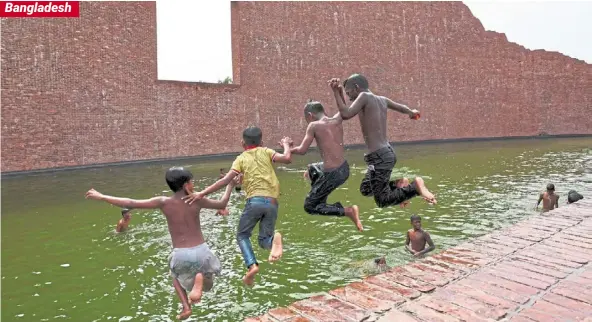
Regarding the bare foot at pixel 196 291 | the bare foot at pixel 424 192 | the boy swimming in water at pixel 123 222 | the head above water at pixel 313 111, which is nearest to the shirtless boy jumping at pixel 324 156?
the head above water at pixel 313 111

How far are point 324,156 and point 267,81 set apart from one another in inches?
806

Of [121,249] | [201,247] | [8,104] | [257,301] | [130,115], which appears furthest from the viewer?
[130,115]

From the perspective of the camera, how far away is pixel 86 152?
19031 mm

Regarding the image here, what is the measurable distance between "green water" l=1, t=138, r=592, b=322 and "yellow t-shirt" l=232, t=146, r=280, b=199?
57.1 inches

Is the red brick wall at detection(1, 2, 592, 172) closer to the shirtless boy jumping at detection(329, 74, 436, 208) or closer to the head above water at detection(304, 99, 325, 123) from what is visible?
the head above water at detection(304, 99, 325, 123)

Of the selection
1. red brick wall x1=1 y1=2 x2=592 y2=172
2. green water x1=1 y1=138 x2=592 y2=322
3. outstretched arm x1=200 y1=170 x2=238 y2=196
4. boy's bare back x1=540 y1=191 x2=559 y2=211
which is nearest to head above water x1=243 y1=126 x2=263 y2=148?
outstretched arm x1=200 y1=170 x2=238 y2=196

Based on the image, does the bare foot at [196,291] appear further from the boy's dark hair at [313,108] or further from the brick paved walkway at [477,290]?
the boy's dark hair at [313,108]

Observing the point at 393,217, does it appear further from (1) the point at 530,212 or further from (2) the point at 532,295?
(2) the point at 532,295

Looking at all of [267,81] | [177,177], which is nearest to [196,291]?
[177,177]

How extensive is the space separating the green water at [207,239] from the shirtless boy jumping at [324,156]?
3.89ft

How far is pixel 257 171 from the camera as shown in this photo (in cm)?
429

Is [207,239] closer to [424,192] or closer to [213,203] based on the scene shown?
[213,203]

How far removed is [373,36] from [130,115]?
15.4 m

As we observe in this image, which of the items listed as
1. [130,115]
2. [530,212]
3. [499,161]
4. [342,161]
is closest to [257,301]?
[342,161]
